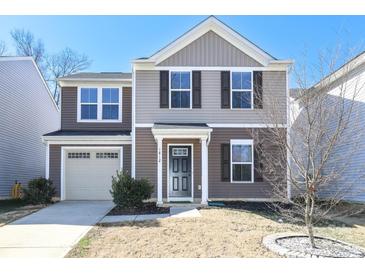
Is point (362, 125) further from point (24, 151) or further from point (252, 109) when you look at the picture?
point (24, 151)

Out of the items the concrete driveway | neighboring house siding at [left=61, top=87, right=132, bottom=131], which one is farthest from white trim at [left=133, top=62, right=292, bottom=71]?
the concrete driveway

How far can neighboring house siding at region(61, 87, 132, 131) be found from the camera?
17031 mm

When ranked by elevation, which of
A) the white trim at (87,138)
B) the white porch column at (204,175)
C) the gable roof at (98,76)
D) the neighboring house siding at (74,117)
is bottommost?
the white porch column at (204,175)

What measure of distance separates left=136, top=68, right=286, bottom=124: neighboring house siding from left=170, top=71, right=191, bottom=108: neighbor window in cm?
29

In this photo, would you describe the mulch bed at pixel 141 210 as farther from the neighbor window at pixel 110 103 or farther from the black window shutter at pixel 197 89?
the neighbor window at pixel 110 103

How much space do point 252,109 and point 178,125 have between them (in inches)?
117

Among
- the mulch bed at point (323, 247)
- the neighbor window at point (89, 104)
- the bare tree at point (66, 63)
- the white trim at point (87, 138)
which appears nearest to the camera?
the mulch bed at point (323, 247)

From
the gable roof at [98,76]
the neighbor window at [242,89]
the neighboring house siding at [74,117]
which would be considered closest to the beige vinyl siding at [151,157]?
the neighbor window at [242,89]

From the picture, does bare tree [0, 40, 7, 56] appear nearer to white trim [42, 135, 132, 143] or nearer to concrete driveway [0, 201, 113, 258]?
white trim [42, 135, 132, 143]

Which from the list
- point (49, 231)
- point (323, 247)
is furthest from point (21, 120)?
point (323, 247)

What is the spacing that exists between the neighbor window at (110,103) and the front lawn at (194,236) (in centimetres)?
779

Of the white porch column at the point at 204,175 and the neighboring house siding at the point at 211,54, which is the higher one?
the neighboring house siding at the point at 211,54

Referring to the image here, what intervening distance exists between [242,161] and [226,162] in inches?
24.6

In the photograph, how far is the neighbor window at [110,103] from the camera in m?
17.2
